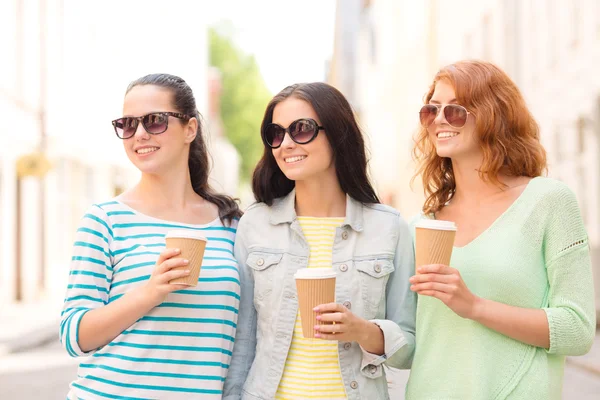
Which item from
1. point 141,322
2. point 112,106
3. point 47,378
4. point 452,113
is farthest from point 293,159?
point 112,106

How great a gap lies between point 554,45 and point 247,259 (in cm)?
1268

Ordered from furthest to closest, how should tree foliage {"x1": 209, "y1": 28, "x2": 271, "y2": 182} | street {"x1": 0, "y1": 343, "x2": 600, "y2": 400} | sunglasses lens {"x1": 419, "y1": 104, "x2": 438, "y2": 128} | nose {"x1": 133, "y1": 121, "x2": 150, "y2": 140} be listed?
tree foliage {"x1": 209, "y1": 28, "x2": 271, "y2": 182}
street {"x1": 0, "y1": 343, "x2": 600, "y2": 400}
nose {"x1": 133, "y1": 121, "x2": 150, "y2": 140}
sunglasses lens {"x1": 419, "y1": 104, "x2": 438, "y2": 128}

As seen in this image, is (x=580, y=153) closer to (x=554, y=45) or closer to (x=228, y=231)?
(x=554, y=45)

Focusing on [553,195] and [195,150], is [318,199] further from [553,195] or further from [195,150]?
[553,195]

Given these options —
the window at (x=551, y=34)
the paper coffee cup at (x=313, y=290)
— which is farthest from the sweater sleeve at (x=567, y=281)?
the window at (x=551, y=34)

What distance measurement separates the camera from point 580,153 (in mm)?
13438

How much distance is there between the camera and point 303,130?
314 cm

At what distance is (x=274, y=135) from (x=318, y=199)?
35 centimetres

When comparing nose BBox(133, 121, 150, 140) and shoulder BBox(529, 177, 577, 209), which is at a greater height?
nose BBox(133, 121, 150, 140)

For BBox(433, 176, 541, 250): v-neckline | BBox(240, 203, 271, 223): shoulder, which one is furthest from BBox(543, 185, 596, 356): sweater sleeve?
BBox(240, 203, 271, 223): shoulder

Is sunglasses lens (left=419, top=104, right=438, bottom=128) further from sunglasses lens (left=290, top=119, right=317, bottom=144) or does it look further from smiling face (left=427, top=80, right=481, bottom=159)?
sunglasses lens (left=290, top=119, right=317, bottom=144)

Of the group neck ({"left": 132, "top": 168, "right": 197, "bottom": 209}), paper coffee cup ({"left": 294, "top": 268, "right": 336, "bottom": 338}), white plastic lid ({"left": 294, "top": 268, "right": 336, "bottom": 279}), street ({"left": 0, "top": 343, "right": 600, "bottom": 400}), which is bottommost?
street ({"left": 0, "top": 343, "right": 600, "bottom": 400})

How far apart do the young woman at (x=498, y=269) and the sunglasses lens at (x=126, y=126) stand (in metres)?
1.24

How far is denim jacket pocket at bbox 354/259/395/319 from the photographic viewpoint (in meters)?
3.05
